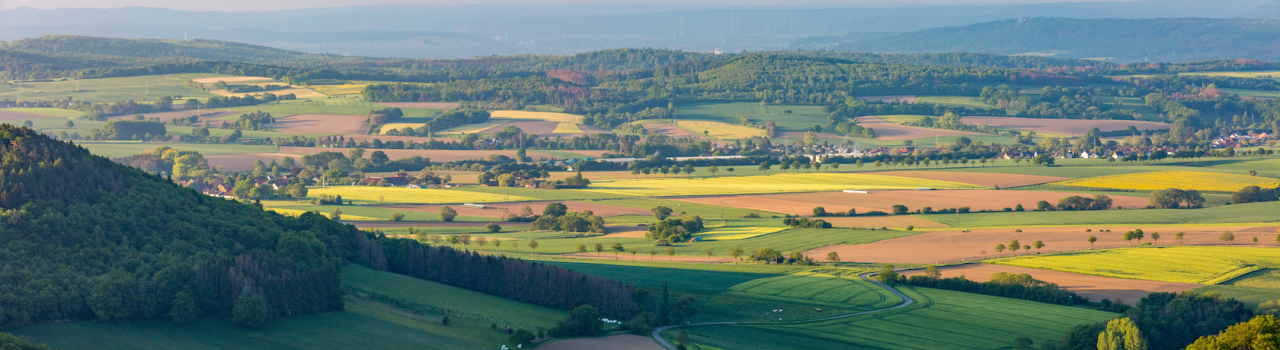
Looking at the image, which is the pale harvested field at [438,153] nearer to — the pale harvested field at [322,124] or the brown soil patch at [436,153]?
the brown soil patch at [436,153]

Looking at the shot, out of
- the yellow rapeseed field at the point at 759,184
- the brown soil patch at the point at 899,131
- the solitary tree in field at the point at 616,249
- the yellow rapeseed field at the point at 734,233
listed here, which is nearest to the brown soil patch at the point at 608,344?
the solitary tree in field at the point at 616,249

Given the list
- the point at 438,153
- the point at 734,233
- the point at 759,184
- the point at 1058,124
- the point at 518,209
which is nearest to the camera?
the point at 734,233

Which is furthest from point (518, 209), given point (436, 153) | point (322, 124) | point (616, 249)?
point (322, 124)

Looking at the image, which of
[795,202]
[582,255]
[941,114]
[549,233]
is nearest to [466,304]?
[582,255]

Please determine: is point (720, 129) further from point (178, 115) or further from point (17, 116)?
point (17, 116)

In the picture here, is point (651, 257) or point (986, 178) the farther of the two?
point (986, 178)

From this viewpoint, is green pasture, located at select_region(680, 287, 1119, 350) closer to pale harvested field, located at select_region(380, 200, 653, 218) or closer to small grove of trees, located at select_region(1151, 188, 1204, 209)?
pale harvested field, located at select_region(380, 200, 653, 218)
